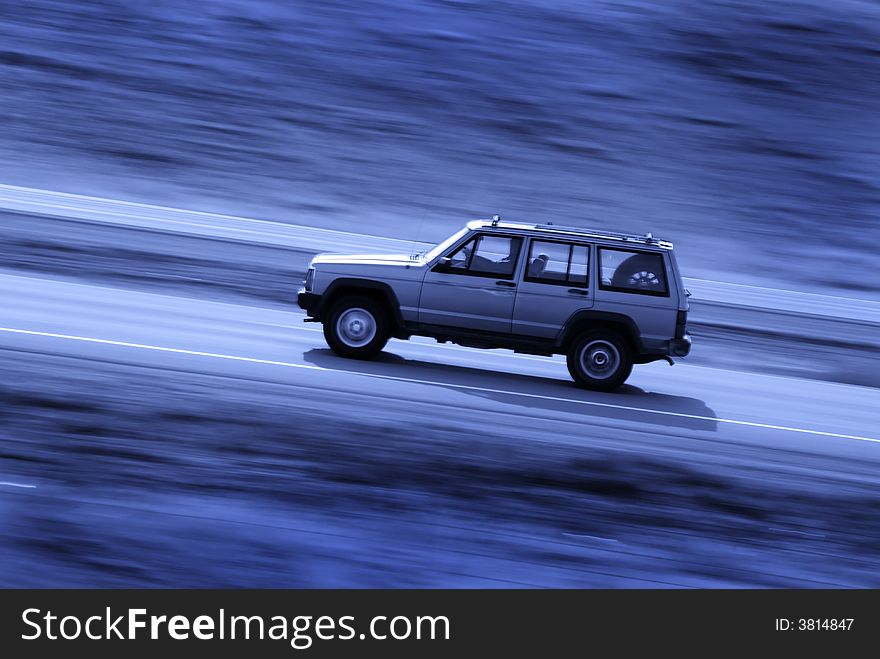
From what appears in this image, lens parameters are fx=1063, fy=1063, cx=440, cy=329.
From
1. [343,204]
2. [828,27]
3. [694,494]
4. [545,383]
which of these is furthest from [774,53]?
[694,494]

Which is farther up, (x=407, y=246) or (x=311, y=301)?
(x=407, y=246)

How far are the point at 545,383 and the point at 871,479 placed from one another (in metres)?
3.78

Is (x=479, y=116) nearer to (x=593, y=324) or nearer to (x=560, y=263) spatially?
(x=560, y=263)

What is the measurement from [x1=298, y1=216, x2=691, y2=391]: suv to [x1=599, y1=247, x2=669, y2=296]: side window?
11 mm

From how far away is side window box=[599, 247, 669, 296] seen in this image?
11.8 meters

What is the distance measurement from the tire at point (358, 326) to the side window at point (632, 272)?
99.2 inches

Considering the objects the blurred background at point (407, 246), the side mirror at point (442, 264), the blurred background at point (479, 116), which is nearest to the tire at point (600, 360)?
the blurred background at point (407, 246)

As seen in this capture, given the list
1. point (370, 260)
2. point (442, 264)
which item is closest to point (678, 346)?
point (442, 264)

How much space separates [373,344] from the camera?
12047 millimetres

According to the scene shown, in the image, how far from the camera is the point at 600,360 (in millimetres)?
11969

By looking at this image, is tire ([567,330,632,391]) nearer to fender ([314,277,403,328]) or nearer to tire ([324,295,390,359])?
fender ([314,277,403,328])

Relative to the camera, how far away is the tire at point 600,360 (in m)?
11.9

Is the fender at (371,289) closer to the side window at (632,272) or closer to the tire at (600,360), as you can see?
the tire at (600,360)

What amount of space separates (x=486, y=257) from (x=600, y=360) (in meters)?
1.73
